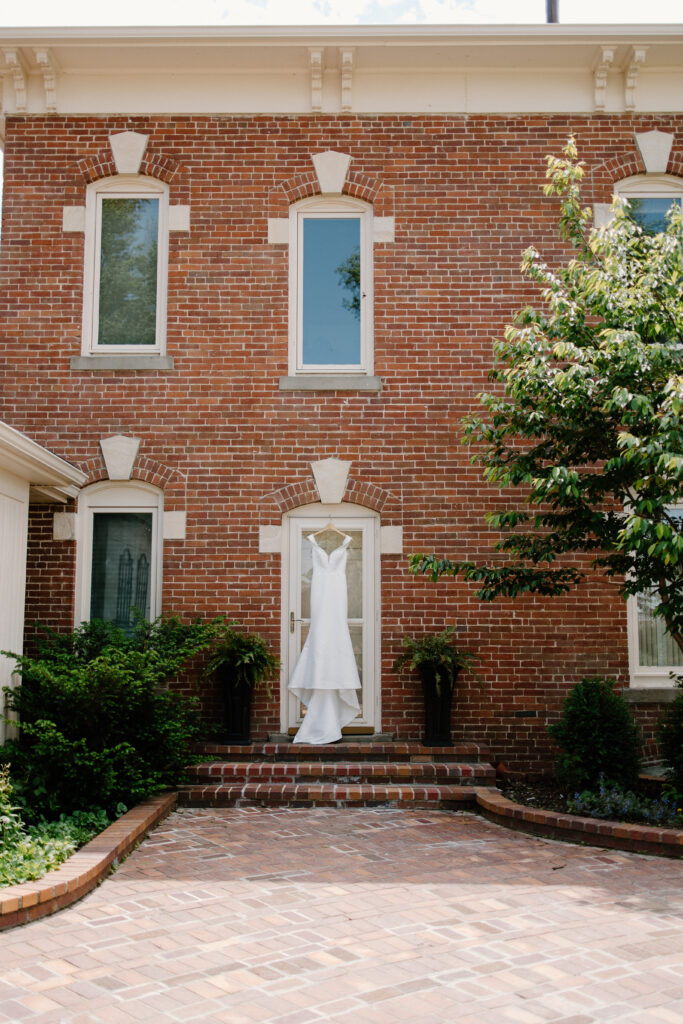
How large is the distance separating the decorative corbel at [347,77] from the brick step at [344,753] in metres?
6.51

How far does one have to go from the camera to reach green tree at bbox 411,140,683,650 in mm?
6711

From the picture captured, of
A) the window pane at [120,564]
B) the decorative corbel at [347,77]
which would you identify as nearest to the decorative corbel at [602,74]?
the decorative corbel at [347,77]

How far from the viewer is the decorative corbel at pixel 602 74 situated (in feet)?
31.0

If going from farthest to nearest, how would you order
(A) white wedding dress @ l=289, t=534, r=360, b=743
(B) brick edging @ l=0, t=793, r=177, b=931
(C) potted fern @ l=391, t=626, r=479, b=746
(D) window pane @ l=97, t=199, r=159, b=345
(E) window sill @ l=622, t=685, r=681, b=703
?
(D) window pane @ l=97, t=199, r=159, b=345, (E) window sill @ l=622, t=685, r=681, b=703, (A) white wedding dress @ l=289, t=534, r=360, b=743, (C) potted fern @ l=391, t=626, r=479, b=746, (B) brick edging @ l=0, t=793, r=177, b=931

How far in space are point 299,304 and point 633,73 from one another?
4.19m

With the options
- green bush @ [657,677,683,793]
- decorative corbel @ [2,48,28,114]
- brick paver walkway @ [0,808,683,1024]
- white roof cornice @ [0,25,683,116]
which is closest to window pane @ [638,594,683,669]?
green bush @ [657,677,683,793]

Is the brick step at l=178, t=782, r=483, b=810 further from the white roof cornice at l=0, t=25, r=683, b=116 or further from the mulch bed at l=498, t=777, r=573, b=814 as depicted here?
the white roof cornice at l=0, t=25, r=683, b=116

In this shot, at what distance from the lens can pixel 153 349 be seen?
961 cm

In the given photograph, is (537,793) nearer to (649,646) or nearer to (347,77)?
(649,646)

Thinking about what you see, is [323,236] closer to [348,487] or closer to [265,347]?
[265,347]

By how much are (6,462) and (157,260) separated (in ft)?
10.9

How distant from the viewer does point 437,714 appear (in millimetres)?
8789

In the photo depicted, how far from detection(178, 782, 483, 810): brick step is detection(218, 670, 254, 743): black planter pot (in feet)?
3.40

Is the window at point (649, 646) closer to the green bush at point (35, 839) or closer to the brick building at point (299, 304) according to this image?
the brick building at point (299, 304)
